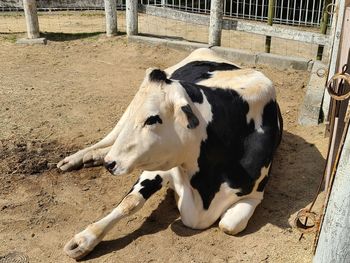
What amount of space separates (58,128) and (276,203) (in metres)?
2.45

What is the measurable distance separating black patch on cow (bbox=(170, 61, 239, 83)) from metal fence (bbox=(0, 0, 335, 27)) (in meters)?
5.61

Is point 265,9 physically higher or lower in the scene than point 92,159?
higher

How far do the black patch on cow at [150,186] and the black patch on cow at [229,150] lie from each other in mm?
334

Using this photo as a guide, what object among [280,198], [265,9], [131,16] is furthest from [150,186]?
[265,9]

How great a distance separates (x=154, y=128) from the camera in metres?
3.16

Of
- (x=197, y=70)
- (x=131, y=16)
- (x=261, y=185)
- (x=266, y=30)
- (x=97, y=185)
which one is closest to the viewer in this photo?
(x=261, y=185)

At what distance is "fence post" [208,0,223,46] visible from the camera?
7.62 meters

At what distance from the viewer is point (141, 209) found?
383 centimetres

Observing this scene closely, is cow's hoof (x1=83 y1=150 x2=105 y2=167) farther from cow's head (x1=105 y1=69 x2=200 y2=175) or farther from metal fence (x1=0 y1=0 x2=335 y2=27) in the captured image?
metal fence (x1=0 y1=0 x2=335 y2=27)

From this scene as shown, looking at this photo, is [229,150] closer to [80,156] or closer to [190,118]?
[190,118]

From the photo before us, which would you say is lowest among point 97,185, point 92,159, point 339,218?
point 97,185

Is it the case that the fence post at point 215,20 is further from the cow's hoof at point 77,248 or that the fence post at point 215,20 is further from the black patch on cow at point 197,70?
the cow's hoof at point 77,248

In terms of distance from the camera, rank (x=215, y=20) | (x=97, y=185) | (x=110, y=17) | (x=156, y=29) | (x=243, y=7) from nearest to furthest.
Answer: (x=97, y=185) < (x=215, y=20) < (x=110, y=17) < (x=156, y=29) < (x=243, y=7)

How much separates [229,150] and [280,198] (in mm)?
757
